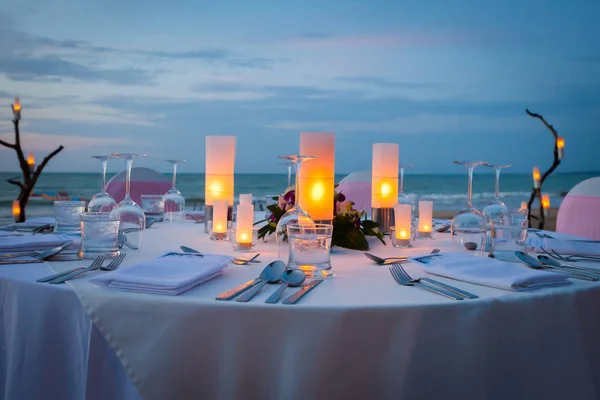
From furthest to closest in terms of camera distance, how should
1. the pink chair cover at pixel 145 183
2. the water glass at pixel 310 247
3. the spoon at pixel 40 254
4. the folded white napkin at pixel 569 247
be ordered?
the pink chair cover at pixel 145 183 < the folded white napkin at pixel 569 247 < the spoon at pixel 40 254 < the water glass at pixel 310 247

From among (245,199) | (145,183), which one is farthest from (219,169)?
(145,183)

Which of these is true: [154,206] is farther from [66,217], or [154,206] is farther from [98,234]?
[98,234]

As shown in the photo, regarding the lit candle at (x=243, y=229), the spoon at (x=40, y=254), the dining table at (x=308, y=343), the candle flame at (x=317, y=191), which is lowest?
the dining table at (x=308, y=343)

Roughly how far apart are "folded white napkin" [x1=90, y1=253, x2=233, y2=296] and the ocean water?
36.3ft

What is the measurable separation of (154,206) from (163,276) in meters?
1.52

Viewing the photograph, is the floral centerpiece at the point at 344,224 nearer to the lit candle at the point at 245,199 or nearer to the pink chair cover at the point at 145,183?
the lit candle at the point at 245,199

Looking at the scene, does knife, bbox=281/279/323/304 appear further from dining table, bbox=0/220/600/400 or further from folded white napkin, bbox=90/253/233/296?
folded white napkin, bbox=90/253/233/296

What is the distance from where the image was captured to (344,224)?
73.5 inches

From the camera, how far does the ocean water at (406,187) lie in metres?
13.2

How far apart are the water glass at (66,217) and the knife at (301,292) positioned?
1108 millimetres

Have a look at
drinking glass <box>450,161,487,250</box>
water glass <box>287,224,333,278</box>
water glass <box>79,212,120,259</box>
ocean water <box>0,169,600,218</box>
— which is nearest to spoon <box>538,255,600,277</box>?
drinking glass <box>450,161,487,250</box>

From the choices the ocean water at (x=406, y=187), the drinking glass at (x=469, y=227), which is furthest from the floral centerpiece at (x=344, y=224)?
the ocean water at (x=406, y=187)

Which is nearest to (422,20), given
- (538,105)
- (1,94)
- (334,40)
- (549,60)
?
(334,40)

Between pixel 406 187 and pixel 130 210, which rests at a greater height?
pixel 406 187
